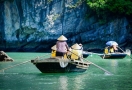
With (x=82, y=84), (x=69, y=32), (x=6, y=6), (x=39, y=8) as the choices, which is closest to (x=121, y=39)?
(x=69, y=32)

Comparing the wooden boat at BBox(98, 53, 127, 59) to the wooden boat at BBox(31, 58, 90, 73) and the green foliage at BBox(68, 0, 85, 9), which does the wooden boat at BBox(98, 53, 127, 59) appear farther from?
the green foliage at BBox(68, 0, 85, 9)

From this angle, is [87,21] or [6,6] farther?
[6,6]

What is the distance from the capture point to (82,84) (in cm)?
1384

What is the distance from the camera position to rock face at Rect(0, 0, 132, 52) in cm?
4544

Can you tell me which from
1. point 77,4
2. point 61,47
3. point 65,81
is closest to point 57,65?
point 61,47

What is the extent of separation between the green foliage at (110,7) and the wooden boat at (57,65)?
26832mm

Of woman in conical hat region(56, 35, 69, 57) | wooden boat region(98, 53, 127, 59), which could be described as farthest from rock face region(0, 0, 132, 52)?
woman in conical hat region(56, 35, 69, 57)

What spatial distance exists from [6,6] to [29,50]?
19.0 feet

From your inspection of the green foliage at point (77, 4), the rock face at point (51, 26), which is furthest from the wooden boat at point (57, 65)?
the green foliage at point (77, 4)

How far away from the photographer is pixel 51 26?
47.3 meters

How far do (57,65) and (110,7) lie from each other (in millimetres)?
28080

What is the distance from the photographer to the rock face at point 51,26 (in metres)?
45.4

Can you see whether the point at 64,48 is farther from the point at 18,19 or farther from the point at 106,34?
the point at 18,19

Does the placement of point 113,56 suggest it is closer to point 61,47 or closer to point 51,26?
point 61,47
